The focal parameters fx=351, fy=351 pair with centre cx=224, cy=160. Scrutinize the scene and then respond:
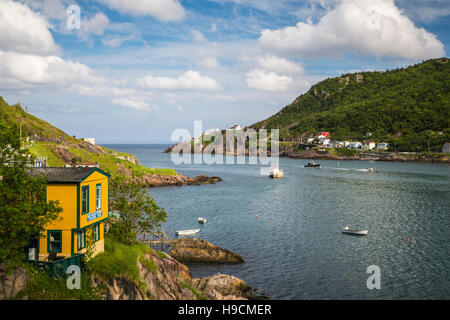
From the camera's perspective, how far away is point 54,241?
2298cm

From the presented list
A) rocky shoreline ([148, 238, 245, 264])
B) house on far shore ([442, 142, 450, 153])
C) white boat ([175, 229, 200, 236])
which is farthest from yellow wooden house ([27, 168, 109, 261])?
house on far shore ([442, 142, 450, 153])

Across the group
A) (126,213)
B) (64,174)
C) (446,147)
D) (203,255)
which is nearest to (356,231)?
(203,255)

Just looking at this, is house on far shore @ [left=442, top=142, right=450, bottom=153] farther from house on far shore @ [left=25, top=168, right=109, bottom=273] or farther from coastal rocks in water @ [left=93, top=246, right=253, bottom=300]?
house on far shore @ [left=25, top=168, right=109, bottom=273]

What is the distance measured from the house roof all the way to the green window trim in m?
3.62

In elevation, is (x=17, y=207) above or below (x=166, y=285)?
above

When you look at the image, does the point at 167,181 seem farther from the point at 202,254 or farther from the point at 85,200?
the point at 85,200

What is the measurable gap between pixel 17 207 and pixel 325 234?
139ft

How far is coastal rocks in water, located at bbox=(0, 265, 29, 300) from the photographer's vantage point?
19.0 metres

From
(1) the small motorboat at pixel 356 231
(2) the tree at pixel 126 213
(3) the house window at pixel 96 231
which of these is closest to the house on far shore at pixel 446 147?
(1) the small motorboat at pixel 356 231

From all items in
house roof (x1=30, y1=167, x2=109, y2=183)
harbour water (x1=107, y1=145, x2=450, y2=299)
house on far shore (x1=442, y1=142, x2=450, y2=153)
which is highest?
house on far shore (x1=442, y1=142, x2=450, y2=153)

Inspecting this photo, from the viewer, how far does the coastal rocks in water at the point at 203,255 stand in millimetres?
39281

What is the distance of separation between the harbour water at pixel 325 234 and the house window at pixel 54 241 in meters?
16.0

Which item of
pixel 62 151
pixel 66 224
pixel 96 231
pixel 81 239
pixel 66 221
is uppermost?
pixel 62 151
